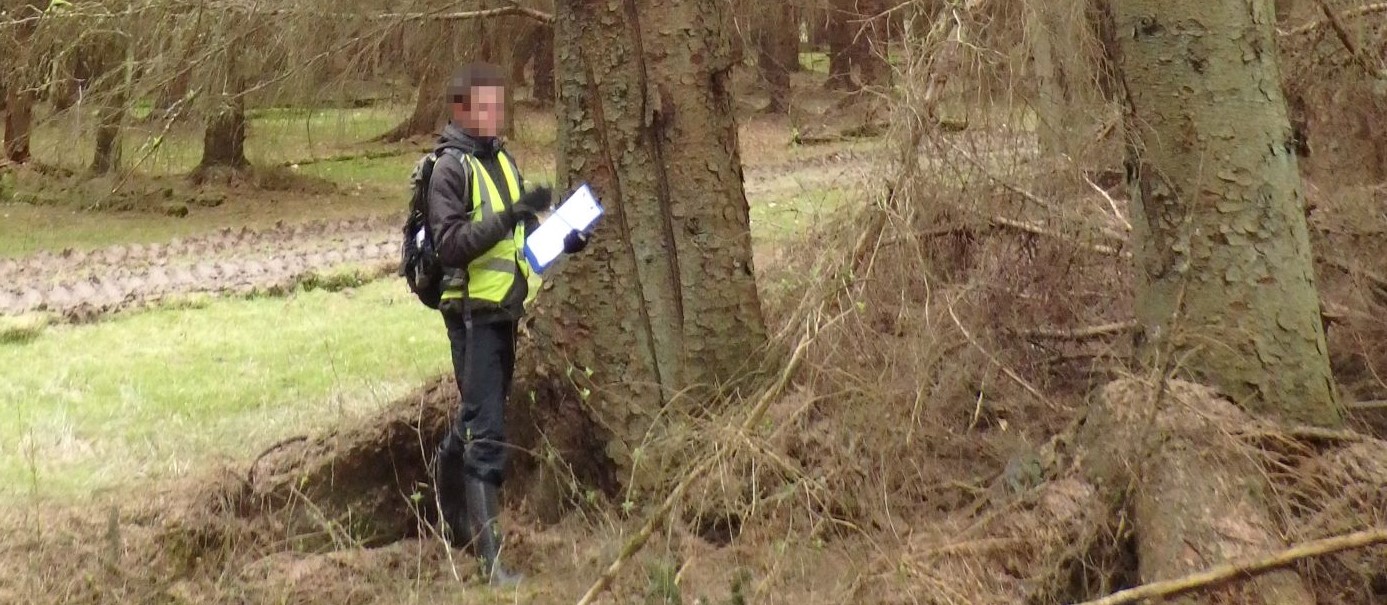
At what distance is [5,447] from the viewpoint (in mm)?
5938

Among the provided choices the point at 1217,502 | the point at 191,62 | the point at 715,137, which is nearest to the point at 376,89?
the point at 191,62

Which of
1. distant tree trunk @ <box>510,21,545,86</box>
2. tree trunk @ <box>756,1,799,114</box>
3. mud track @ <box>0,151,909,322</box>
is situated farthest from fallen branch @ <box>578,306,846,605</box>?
tree trunk @ <box>756,1,799,114</box>

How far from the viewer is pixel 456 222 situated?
4.36 meters

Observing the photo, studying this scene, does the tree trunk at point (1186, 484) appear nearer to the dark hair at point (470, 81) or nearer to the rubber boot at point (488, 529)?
the rubber boot at point (488, 529)

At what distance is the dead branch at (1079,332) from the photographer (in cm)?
501

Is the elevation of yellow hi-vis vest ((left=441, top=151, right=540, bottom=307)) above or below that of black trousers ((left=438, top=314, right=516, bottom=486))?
above

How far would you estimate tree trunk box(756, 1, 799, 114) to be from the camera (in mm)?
9484

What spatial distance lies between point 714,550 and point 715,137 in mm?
1662

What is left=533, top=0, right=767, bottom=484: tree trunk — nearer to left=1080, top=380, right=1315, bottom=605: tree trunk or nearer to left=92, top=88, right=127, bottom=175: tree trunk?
left=1080, top=380, right=1315, bottom=605: tree trunk

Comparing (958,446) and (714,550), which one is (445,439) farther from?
(958,446)

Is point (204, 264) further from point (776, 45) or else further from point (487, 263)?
point (487, 263)

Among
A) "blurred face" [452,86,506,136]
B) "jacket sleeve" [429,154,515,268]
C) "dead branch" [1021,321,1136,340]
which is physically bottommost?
"dead branch" [1021,321,1136,340]

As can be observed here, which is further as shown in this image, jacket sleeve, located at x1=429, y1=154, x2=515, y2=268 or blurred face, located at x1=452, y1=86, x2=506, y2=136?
blurred face, located at x1=452, y1=86, x2=506, y2=136

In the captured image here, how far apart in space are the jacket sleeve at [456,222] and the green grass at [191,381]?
157 centimetres
